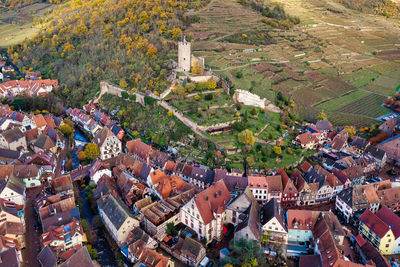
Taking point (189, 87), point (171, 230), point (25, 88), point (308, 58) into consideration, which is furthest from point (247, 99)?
point (25, 88)

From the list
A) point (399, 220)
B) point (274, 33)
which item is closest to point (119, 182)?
point (399, 220)

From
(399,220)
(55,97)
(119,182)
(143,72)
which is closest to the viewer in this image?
(399,220)

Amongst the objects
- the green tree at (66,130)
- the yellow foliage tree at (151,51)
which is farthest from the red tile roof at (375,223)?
the yellow foliage tree at (151,51)

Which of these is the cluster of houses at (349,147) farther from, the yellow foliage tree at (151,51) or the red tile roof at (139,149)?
the yellow foliage tree at (151,51)

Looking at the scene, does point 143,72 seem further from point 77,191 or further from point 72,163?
point 77,191

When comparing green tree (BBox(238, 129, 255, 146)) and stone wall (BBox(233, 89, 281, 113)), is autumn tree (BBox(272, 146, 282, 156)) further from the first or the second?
stone wall (BBox(233, 89, 281, 113))
